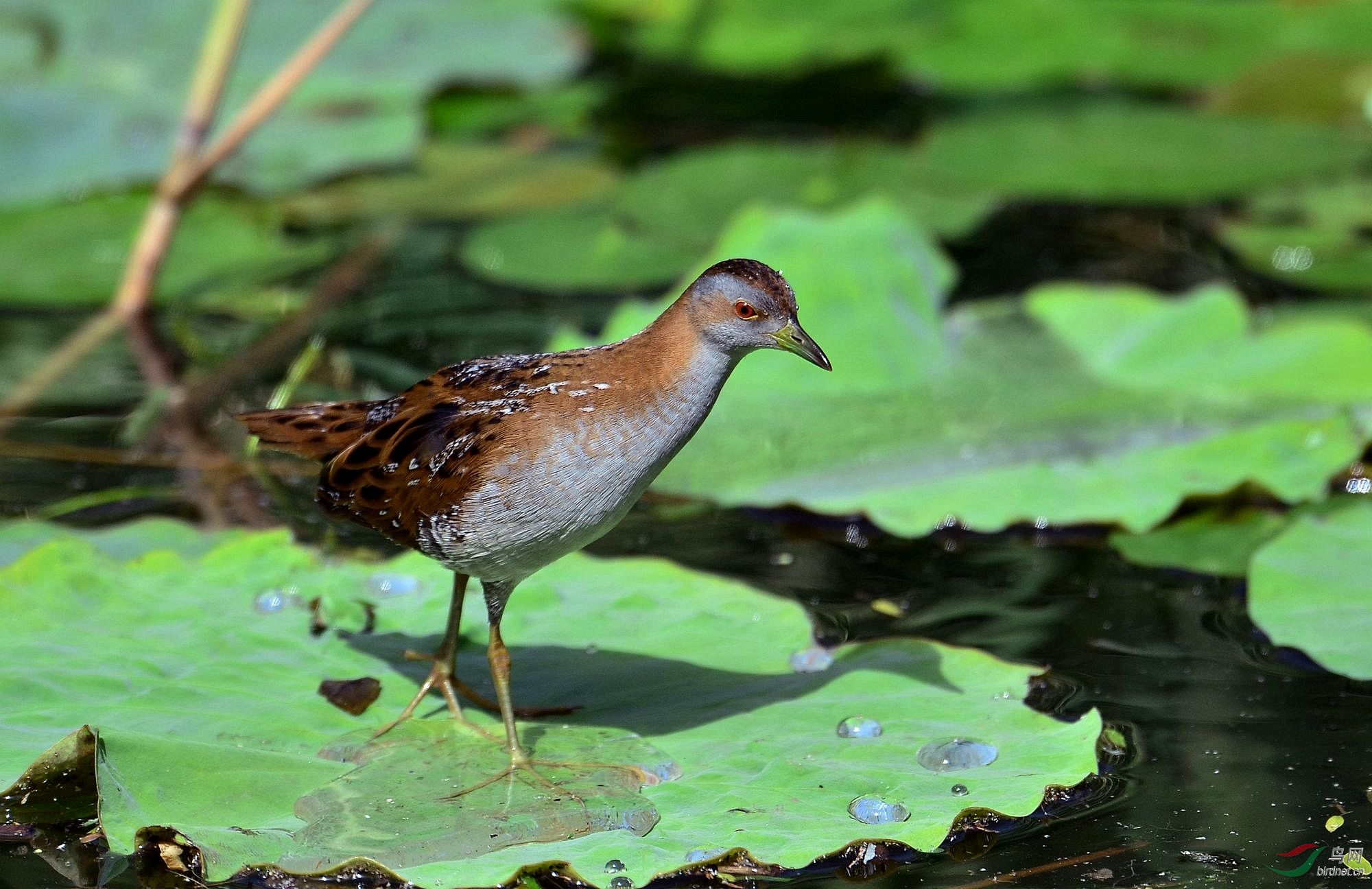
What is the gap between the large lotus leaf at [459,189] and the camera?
28.9 ft

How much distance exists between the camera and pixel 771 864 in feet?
11.4

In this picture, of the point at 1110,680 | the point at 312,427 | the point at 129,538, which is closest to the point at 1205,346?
the point at 1110,680

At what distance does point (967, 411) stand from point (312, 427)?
2573mm

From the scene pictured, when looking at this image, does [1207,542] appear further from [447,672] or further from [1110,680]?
[447,672]

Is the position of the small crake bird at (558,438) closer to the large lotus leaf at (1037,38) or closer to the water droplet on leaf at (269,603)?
the water droplet on leaf at (269,603)

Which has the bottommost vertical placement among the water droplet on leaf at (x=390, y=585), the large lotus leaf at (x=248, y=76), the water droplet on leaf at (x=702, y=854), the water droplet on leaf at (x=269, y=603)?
the water droplet on leaf at (x=702, y=854)

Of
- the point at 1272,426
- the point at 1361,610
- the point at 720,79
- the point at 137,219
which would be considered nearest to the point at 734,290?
the point at 1361,610

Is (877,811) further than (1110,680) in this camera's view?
No

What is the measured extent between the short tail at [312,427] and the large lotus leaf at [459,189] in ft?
14.5

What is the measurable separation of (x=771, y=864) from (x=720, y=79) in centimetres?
844

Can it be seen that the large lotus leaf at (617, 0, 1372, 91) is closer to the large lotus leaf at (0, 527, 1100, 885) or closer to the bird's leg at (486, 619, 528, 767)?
the large lotus leaf at (0, 527, 1100, 885)

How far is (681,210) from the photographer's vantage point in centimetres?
825

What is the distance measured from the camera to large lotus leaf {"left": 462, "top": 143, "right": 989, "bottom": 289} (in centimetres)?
779

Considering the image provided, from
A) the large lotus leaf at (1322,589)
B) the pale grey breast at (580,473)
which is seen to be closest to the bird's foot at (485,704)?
the pale grey breast at (580,473)
